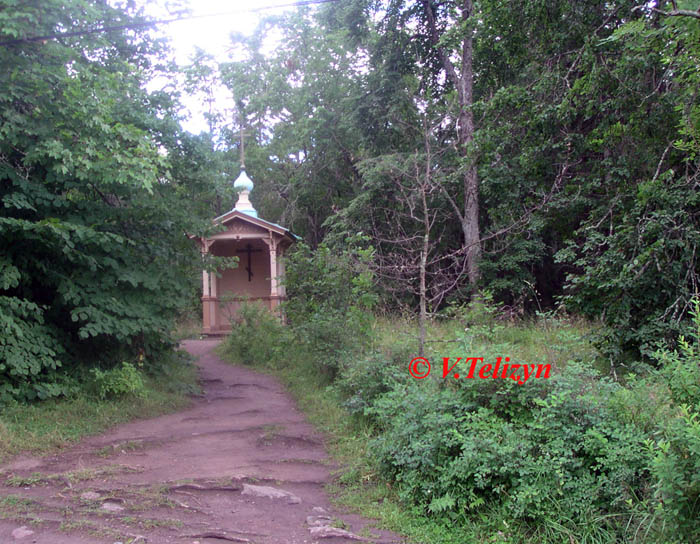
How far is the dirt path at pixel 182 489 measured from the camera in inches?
183

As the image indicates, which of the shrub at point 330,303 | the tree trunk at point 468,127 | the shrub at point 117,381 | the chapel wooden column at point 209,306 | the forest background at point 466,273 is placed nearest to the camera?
the forest background at point 466,273

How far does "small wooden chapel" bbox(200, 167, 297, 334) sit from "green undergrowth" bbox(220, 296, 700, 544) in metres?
12.8

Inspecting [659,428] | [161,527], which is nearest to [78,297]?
[161,527]

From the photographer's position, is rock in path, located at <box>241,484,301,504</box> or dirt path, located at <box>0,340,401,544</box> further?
rock in path, located at <box>241,484,301,504</box>

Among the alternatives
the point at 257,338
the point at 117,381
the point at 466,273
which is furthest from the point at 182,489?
the point at 257,338

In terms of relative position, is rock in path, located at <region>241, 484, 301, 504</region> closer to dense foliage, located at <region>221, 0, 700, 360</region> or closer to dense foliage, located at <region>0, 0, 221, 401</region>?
dense foliage, located at <region>221, 0, 700, 360</region>

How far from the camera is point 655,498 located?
12.6ft

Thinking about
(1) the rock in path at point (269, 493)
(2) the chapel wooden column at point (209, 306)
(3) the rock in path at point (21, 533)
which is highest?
(2) the chapel wooden column at point (209, 306)

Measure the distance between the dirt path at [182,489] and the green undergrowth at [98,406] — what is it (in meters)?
0.33

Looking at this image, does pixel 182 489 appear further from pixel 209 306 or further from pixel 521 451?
pixel 209 306

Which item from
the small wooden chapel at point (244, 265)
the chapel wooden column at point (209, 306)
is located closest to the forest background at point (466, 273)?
the small wooden chapel at point (244, 265)

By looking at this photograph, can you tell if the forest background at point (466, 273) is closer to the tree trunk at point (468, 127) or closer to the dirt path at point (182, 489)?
the dirt path at point (182, 489)

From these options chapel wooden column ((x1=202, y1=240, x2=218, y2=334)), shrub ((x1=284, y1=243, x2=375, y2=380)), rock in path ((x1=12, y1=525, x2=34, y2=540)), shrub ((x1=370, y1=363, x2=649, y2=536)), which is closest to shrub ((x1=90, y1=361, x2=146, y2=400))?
shrub ((x1=284, y1=243, x2=375, y2=380))

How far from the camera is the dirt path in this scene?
183 inches
